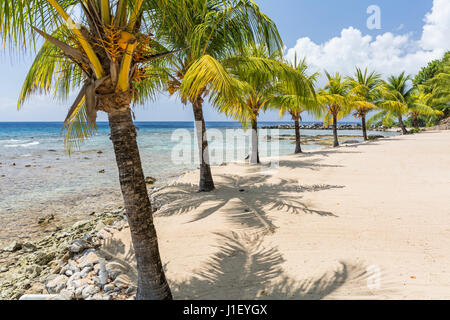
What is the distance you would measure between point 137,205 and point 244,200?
4.04 m

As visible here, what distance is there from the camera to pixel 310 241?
4297mm

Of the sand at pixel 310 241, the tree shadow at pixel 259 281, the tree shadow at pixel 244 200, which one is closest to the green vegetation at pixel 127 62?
the tree shadow at pixel 259 281

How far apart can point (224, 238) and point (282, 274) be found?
1.38 metres

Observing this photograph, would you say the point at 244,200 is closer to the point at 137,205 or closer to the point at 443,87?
the point at 137,205

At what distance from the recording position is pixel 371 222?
191 inches

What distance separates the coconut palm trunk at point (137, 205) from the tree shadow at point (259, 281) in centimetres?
48

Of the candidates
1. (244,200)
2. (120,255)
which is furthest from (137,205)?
(244,200)

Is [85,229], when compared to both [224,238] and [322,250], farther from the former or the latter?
[322,250]

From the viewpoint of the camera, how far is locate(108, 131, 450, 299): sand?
10.3 ft

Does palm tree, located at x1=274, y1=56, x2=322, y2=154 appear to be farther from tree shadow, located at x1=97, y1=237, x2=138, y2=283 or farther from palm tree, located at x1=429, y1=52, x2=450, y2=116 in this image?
palm tree, located at x1=429, y1=52, x2=450, y2=116

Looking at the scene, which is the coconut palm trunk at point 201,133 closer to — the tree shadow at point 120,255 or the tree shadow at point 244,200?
the tree shadow at point 244,200

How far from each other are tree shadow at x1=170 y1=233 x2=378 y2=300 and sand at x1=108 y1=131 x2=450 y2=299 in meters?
0.01
